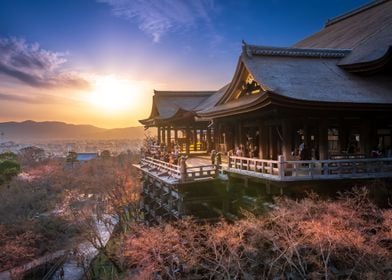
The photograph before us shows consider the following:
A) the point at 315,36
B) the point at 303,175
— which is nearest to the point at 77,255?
the point at 303,175

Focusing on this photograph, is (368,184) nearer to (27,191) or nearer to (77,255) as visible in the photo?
(77,255)

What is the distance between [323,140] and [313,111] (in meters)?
1.36

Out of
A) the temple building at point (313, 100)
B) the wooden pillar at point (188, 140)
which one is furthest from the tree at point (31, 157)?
the temple building at point (313, 100)

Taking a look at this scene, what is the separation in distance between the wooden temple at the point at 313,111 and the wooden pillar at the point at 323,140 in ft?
0.14

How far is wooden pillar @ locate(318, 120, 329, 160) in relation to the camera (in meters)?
15.2

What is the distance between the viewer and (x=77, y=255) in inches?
1111

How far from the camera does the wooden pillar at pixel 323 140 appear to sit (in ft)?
50.0

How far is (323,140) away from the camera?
1531 centimetres

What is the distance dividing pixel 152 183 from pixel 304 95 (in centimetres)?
1725

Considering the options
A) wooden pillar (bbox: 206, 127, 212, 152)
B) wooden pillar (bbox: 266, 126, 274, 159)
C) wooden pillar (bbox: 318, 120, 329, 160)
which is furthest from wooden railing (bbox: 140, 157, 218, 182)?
wooden pillar (bbox: 206, 127, 212, 152)

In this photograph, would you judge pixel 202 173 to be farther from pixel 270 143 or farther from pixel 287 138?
pixel 287 138

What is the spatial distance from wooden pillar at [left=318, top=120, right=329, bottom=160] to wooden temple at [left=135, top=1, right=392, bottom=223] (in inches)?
1.7

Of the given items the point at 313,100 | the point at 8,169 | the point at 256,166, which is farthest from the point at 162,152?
the point at 8,169

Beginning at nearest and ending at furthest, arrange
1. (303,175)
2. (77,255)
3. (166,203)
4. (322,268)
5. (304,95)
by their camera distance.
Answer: (322,268)
(303,175)
(304,95)
(166,203)
(77,255)
